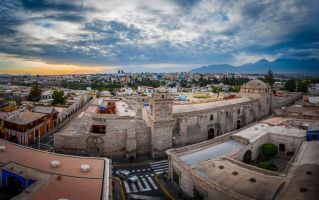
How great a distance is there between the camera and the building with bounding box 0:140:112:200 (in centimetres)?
1527

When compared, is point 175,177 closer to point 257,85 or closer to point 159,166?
point 159,166

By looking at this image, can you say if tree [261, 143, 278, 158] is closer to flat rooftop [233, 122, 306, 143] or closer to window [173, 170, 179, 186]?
flat rooftop [233, 122, 306, 143]

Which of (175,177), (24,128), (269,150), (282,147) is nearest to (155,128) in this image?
(175,177)

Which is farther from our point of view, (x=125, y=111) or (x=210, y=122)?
(x=125, y=111)

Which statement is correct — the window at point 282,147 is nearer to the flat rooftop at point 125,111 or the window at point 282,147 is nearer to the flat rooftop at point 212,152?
the flat rooftop at point 212,152

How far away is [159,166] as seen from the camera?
28.2m

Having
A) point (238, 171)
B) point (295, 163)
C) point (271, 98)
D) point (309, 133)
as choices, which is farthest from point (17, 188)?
point (271, 98)

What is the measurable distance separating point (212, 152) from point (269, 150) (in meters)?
8.69

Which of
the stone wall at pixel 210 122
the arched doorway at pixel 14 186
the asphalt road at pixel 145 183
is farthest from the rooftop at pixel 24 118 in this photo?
the stone wall at pixel 210 122

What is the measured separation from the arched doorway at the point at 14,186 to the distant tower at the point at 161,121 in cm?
1573

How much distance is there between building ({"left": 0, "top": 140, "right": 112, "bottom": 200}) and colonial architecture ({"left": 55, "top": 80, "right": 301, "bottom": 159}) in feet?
25.6

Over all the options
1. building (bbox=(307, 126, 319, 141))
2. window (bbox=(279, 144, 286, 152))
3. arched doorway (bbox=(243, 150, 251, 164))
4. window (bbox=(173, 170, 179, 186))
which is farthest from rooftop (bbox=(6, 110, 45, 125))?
building (bbox=(307, 126, 319, 141))

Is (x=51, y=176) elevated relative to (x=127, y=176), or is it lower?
elevated

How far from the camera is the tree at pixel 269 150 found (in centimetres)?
2923
